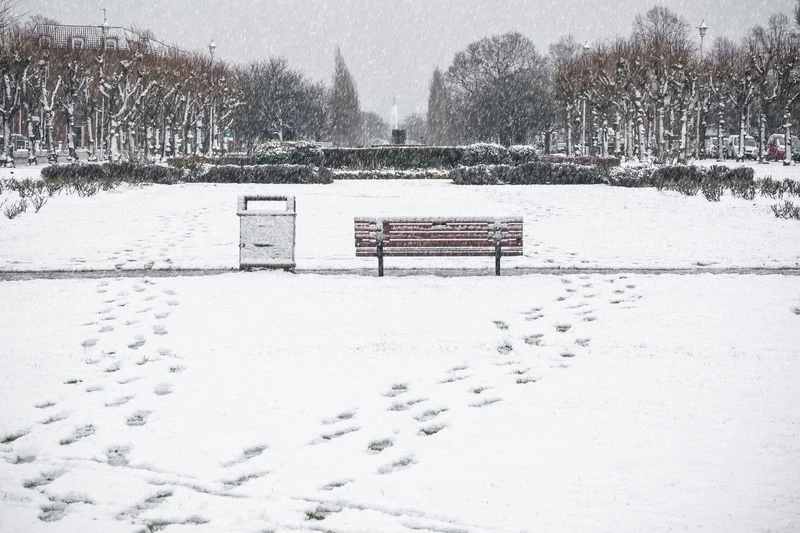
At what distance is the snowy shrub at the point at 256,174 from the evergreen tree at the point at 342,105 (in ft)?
154

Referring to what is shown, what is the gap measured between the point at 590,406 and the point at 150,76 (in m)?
41.0

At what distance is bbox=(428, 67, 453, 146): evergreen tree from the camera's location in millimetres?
84756

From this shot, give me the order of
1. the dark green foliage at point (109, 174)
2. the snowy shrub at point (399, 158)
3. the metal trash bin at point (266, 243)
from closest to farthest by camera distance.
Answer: the metal trash bin at point (266, 243), the dark green foliage at point (109, 174), the snowy shrub at point (399, 158)

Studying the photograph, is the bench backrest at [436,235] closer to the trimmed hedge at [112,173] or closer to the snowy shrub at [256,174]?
the trimmed hedge at [112,173]

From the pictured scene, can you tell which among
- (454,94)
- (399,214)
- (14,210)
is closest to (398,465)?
(399,214)

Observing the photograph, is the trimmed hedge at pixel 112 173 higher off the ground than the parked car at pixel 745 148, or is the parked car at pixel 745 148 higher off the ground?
the parked car at pixel 745 148

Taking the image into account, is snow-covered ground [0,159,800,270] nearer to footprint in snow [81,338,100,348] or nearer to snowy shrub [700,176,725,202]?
snowy shrub [700,176,725,202]

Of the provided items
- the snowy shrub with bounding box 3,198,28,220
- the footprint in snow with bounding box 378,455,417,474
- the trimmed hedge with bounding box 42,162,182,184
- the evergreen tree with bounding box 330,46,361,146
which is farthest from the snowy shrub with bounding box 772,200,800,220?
the evergreen tree with bounding box 330,46,361,146

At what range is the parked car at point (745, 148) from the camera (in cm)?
6128

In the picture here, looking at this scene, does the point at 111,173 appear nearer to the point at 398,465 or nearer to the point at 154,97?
the point at 154,97

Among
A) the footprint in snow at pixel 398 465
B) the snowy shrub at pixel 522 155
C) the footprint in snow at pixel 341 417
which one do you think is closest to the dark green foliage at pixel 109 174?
the snowy shrub at pixel 522 155

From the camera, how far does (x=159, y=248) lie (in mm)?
14094

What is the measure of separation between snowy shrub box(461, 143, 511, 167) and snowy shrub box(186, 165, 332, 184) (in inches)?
333

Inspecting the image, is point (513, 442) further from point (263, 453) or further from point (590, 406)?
point (263, 453)
